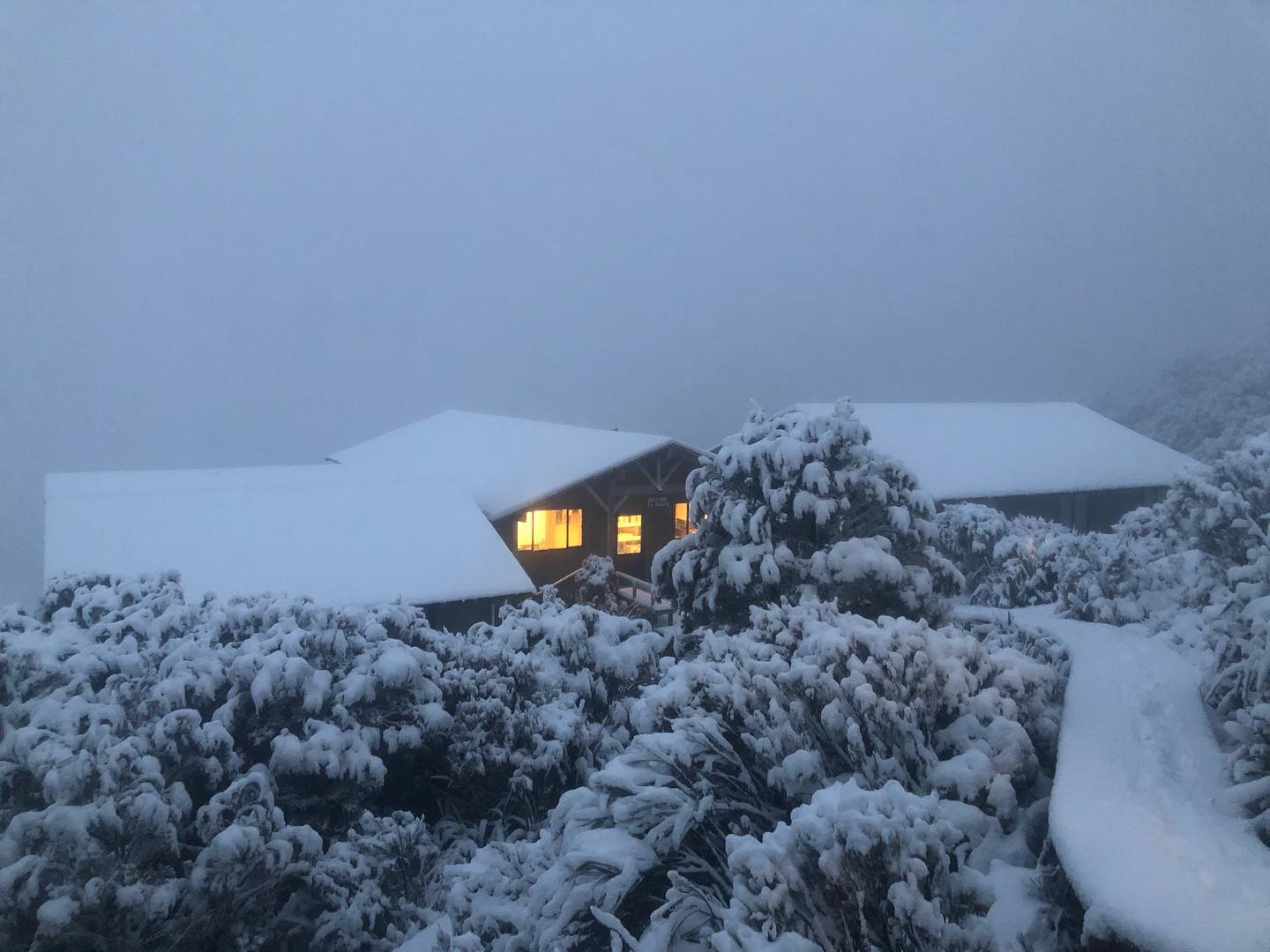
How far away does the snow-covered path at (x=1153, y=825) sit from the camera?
3.29 m

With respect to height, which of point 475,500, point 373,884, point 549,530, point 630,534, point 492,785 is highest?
point 475,500

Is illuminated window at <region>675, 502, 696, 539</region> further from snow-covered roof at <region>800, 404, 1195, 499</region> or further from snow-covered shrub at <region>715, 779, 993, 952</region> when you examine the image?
snow-covered shrub at <region>715, 779, 993, 952</region>

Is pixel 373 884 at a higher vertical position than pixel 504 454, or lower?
lower

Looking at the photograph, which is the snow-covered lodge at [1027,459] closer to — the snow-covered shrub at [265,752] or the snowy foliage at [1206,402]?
the snowy foliage at [1206,402]

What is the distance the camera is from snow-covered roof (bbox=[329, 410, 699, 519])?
2259 cm

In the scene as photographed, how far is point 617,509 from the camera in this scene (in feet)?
79.7

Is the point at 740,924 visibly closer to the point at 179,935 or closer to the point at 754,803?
the point at 754,803

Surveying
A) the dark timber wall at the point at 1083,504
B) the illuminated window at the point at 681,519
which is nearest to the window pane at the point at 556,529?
the illuminated window at the point at 681,519

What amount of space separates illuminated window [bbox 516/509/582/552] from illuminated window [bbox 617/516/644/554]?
1511 mm

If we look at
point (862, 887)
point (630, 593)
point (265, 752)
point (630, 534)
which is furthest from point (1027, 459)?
point (862, 887)

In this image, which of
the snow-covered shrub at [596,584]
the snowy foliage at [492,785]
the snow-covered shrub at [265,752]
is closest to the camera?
the snowy foliage at [492,785]

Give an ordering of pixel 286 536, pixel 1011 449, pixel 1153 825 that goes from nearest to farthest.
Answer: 1. pixel 1153 825
2. pixel 286 536
3. pixel 1011 449

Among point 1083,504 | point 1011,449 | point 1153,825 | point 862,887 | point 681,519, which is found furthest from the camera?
point 1011,449

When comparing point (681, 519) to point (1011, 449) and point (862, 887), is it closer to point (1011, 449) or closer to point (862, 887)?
point (1011, 449)
